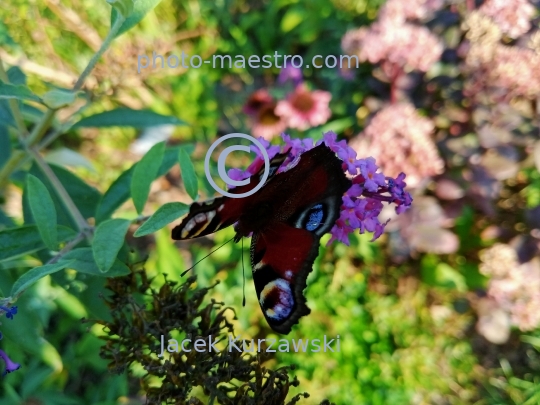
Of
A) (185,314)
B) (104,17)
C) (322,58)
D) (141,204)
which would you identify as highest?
(104,17)

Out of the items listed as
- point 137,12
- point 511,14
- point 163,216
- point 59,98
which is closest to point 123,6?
point 137,12

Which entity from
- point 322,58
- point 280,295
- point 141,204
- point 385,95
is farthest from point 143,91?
point 280,295

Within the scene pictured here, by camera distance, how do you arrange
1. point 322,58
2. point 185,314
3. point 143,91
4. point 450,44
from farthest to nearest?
point 143,91 < point 322,58 < point 450,44 < point 185,314

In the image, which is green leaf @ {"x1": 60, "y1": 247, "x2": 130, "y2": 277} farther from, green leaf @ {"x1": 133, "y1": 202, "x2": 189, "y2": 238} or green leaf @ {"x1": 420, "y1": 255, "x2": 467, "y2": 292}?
green leaf @ {"x1": 420, "y1": 255, "x2": 467, "y2": 292}

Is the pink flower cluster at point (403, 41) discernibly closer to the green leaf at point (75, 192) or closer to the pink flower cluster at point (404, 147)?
the pink flower cluster at point (404, 147)

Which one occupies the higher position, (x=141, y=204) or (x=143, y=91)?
(x=143, y=91)

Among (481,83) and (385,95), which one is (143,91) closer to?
(385,95)

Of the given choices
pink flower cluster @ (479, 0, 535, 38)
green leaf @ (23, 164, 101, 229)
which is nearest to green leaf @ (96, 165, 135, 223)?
green leaf @ (23, 164, 101, 229)
